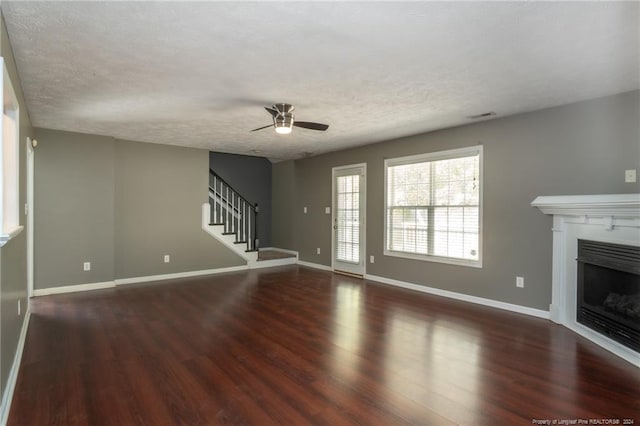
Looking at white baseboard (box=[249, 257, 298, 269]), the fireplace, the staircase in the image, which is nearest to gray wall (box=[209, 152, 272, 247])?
the staircase

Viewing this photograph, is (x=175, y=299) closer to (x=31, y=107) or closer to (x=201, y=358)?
(x=201, y=358)

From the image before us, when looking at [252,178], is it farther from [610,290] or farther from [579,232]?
[610,290]

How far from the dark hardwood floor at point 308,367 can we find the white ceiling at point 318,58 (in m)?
2.43

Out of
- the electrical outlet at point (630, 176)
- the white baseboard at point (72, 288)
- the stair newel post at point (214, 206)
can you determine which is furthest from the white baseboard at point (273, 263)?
the electrical outlet at point (630, 176)

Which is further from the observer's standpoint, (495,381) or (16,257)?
(16,257)

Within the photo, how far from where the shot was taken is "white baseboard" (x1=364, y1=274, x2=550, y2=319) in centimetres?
410

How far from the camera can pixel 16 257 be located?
9.62 feet

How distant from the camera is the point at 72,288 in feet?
17.1

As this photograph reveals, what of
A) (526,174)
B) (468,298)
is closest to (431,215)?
(468,298)

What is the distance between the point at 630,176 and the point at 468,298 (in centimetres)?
229

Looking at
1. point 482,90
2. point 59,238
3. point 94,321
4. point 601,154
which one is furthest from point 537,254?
point 59,238

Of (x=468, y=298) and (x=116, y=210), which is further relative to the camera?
(x=116, y=210)

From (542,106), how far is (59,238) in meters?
6.66

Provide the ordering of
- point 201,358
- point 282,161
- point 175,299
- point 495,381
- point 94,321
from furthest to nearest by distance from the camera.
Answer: point 282,161 < point 175,299 < point 94,321 < point 201,358 < point 495,381
